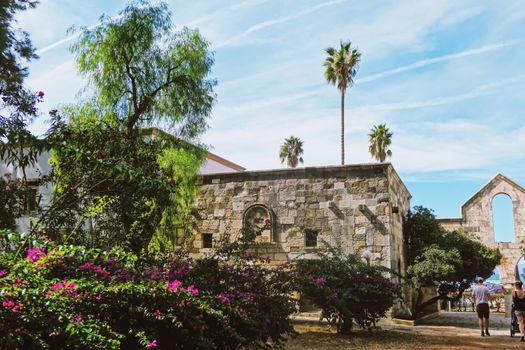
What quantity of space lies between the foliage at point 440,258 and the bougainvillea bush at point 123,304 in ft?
31.2

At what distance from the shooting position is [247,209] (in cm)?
1562

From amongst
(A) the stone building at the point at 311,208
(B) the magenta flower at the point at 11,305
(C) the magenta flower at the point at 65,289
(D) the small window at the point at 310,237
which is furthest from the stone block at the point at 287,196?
(B) the magenta flower at the point at 11,305

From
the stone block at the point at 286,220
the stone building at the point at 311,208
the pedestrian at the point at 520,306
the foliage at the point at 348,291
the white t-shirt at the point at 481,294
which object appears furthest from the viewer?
the stone block at the point at 286,220

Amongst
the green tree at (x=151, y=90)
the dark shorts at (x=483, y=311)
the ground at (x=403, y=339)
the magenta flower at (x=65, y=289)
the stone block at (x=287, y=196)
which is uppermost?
the green tree at (x=151, y=90)

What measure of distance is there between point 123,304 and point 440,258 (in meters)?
12.5

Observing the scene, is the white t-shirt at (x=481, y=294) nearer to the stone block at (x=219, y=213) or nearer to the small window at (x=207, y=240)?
the stone block at (x=219, y=213)

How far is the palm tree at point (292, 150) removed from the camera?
1468 inches

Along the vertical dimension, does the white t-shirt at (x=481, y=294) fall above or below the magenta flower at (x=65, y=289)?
below

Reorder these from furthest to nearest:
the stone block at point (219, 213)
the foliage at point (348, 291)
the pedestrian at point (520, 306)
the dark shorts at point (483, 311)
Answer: the stone block at point (219, 213) < the dark shorts at point (483, 311) < the pedestrian at point (520, 306) < the foliage at point (348, 291)

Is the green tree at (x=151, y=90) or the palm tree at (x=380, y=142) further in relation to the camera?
the palm tree at (x=380, y=142)

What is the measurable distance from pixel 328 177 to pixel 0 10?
10.1m

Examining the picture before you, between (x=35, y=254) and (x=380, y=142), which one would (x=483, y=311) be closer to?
(x=35, y=254)

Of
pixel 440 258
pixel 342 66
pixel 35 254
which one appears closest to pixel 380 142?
pixel 342 66

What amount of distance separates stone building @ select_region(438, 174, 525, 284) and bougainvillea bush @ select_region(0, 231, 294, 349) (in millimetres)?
19539
